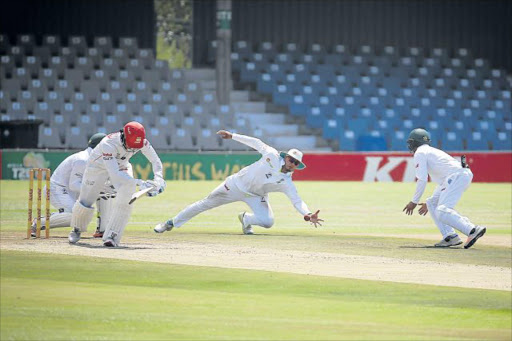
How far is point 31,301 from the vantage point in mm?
11516

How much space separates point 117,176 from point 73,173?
248cm

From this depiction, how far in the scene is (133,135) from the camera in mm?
14992

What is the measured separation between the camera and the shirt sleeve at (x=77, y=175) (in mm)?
17472

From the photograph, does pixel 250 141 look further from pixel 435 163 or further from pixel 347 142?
pixel 347 142

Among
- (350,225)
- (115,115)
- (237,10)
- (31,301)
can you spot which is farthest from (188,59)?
(31,301)

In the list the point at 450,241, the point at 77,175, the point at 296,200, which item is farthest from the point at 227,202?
the point at 450,241

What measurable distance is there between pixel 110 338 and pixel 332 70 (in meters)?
35.3

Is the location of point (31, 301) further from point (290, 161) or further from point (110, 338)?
point (290, 161)

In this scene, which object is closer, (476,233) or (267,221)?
(476,233)

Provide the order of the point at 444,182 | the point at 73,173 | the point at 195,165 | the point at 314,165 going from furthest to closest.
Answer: the point at 314,165, the point at 195,165, the point at 73,173, the point at 444,182

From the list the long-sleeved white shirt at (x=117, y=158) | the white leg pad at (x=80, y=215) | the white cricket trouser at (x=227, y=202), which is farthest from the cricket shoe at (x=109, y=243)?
the white cricket trouser at (x=227, y=202)

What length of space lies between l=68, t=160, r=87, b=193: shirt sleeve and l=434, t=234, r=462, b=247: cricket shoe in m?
5.75

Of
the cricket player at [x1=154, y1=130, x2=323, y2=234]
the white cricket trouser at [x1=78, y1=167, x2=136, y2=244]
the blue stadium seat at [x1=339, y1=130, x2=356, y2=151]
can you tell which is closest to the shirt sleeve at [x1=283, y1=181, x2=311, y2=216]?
the cricket player at [x1=154, y1=130, x2=323, y2=234]

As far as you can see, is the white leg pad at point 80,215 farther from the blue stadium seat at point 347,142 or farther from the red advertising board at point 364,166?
the blue stadium seat at point 347,142
